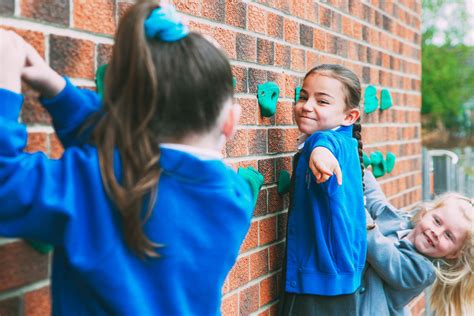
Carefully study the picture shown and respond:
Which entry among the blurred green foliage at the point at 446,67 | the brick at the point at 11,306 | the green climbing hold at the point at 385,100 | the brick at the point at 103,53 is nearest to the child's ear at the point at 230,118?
the brick at the point at 103,53

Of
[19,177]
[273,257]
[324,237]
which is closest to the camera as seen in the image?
[19,177]

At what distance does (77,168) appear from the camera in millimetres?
1233

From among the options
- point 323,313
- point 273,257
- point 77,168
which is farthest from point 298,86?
point 77,168

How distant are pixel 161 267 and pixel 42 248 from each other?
1.39ft

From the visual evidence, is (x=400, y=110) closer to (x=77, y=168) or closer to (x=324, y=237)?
(x=324, y=237)

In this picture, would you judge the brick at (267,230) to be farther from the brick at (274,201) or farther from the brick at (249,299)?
the brick at (249,299)

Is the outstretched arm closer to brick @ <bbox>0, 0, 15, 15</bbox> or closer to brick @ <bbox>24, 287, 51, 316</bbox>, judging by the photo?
brick @ <bbox>0, 0, 15, 15</bbox>

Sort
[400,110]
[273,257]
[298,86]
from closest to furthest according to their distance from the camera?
1. [273,257]
2. [298,86]
3. [400,110]

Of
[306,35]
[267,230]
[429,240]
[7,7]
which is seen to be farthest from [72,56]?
[429,240]

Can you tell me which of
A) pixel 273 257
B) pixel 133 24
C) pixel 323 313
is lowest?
pixel 323 313

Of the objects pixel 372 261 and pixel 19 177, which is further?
pixel 372 261

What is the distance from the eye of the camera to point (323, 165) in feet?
7.12

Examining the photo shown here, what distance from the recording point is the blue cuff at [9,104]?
1.19 m

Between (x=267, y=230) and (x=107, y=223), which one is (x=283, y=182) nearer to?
(x=267, y=230)
